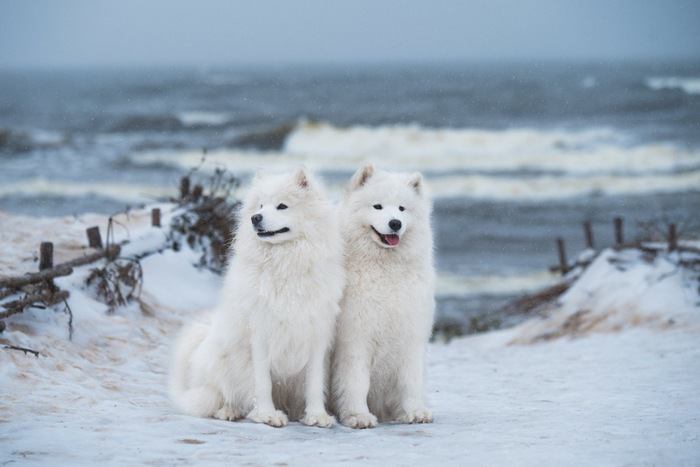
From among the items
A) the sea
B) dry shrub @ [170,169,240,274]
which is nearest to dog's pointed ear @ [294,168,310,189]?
the sea

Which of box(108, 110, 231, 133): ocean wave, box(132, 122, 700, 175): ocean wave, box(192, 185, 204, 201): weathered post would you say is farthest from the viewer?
box(108, 110, 231, 133): ocean wave

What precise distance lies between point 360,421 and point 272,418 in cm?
55

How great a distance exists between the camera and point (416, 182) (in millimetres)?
5469

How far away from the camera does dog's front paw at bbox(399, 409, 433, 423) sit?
218 inches

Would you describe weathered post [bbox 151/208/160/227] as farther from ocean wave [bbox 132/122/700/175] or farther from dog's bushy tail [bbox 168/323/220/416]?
ocean wave [bbox 132/122/700/175]

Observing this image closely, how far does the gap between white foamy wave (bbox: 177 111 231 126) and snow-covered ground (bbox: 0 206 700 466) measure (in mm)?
36230

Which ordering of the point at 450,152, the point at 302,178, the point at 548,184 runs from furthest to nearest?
the point at 450,152 → the point at 548,184 → the point at 302,178

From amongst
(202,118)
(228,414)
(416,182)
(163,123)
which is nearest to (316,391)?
(228,414)

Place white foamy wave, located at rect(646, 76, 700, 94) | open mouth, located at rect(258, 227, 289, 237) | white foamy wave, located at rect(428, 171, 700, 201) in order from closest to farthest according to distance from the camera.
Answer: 1. open mouth, located at rect(258, 227, 289, 237)
2. white foamy wave, located at rect(428, 171, 700, 201)
3. white foamy wave, located at rect(646, 76, 700, 94)

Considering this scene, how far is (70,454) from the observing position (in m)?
4.30

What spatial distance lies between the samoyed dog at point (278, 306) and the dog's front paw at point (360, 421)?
13 cm

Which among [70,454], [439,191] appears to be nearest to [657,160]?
[439,191]

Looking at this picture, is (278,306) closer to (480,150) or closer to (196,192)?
(196,192)

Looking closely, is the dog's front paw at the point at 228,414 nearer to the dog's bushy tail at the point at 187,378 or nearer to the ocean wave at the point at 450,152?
the dog's bushy tail at the point at 187,378
